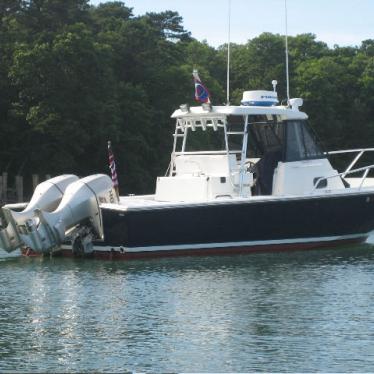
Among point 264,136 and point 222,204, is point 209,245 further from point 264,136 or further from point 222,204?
point 264,136

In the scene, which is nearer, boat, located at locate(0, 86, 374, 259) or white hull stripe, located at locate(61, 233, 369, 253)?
boat, located at locate(0, 86, 374, 259)

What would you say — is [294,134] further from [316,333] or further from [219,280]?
[316,333]

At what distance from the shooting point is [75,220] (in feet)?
93.2

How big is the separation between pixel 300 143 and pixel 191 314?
34.2 ft

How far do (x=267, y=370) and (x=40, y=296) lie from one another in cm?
752

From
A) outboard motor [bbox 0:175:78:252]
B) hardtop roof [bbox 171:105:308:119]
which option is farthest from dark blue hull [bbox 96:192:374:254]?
hardtop roof [bbox 171:105:308:119]

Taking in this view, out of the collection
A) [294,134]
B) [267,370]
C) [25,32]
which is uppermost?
[25,32]

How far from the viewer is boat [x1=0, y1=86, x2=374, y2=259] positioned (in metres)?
28.4

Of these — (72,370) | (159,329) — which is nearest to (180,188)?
(159,329)

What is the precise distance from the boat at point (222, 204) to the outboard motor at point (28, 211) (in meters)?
0.03

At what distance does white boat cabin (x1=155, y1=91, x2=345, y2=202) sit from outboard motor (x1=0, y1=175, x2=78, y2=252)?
2.69 meters

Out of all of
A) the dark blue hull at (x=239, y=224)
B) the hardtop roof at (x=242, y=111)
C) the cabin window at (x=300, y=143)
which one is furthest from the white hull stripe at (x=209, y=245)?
the hardtop roof at (x=242, y=111)

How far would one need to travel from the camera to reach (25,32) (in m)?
59.8

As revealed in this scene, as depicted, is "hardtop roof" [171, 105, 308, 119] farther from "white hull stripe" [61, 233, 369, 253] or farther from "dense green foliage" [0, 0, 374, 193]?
"dense green foliage" [0, 0, 374, 193]
